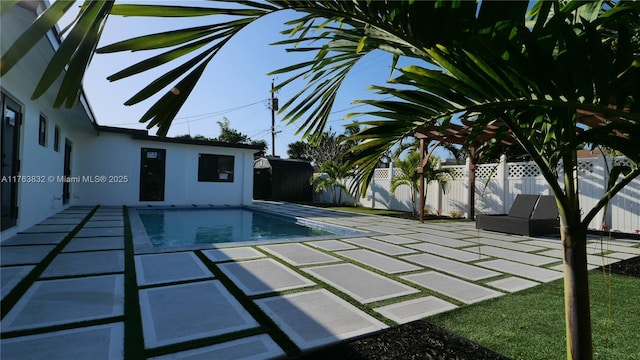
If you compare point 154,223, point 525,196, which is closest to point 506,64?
point 525,196

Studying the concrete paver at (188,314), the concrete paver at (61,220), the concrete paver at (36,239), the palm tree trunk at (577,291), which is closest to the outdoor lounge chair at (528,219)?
the concrete paver at (188,314)

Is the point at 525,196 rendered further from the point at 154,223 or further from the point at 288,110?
the point at 154,223

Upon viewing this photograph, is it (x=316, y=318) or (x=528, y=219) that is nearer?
(x=316, y=318)

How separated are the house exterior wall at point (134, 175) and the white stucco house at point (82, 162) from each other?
0.10 ft

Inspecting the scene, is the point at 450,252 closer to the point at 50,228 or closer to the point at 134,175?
the point at 50,228

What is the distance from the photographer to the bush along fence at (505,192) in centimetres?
765

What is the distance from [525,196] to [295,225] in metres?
6.01

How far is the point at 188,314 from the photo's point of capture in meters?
2.53

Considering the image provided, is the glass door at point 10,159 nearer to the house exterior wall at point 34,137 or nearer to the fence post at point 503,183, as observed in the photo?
the house exterior wall at point 34,137

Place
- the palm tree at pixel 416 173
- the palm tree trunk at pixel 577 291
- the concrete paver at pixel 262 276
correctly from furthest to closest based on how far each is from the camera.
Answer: the palm tree at pixel 416 173, the concrete paver at pixel 262 276, the palm tree trunk at pixel 577 291

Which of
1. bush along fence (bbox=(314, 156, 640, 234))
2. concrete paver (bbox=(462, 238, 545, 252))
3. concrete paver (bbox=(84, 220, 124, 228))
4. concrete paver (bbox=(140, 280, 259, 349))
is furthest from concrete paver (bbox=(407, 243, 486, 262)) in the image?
concrete paver (bbox=(84, 220, 124, 228))

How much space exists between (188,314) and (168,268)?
4.80ft

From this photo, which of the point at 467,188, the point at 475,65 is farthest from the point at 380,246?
the point at 467,188

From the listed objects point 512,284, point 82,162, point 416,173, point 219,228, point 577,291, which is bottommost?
point 219,228
